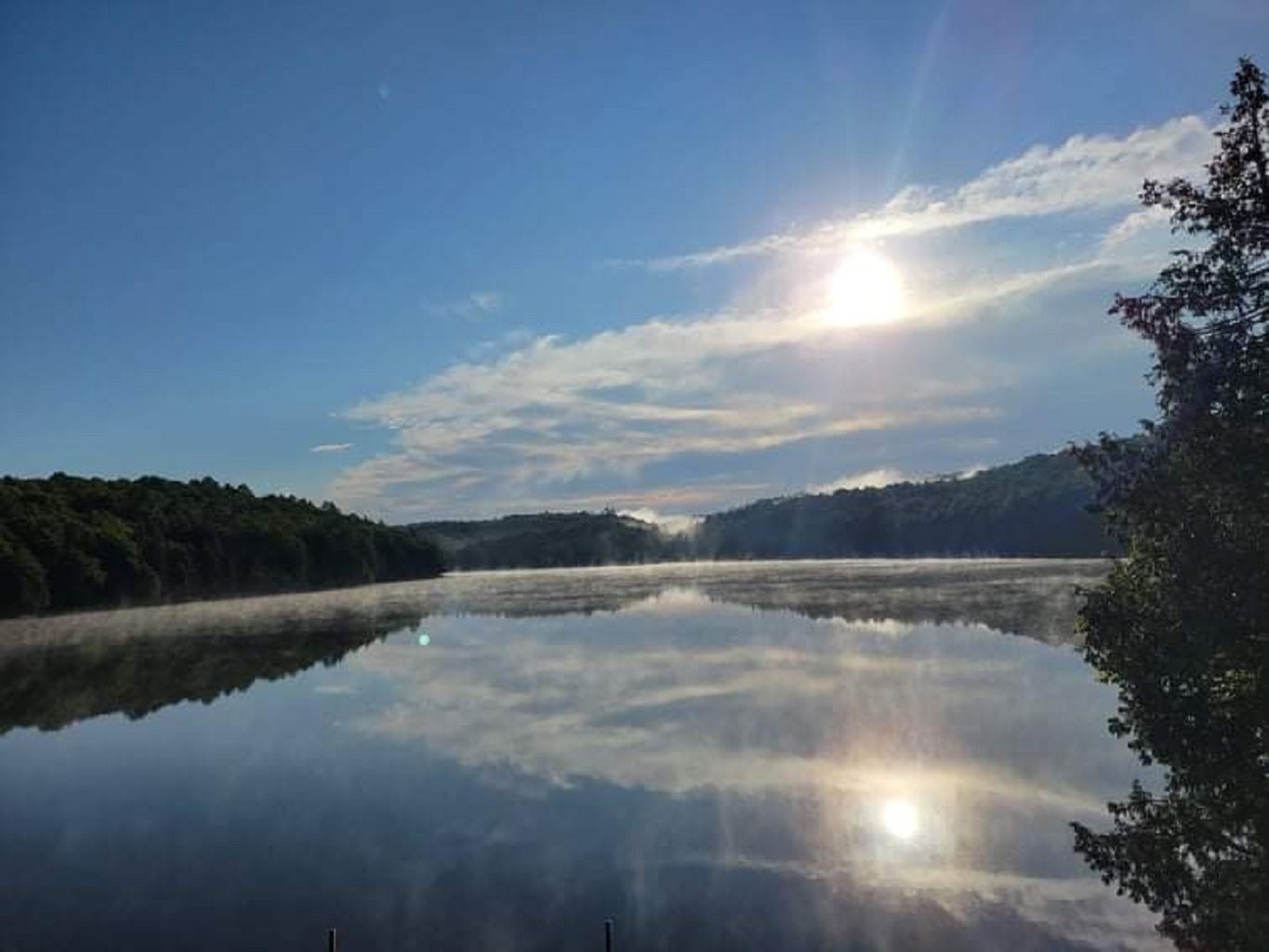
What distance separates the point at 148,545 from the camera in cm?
13488

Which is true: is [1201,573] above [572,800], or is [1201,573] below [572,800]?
above

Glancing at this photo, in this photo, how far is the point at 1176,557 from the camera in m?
19.0

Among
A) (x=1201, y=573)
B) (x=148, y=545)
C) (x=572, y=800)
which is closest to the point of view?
(x=1201, y=573)

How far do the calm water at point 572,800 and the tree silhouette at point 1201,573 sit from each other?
2226 millimetres

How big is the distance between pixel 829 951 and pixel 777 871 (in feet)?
12.5

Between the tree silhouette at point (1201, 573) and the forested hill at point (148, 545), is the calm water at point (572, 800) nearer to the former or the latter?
the tree silhouette at point (1201, 573)

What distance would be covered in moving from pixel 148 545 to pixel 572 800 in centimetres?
12882

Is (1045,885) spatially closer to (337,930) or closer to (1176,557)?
(1176,557)

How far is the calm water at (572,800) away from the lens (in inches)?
677

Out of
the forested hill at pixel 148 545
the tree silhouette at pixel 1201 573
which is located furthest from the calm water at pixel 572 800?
the forested hill at pixel 148 545

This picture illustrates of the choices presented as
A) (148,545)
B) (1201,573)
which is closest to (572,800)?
(1201,573)

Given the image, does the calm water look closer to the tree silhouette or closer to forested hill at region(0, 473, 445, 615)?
the tree silhouette

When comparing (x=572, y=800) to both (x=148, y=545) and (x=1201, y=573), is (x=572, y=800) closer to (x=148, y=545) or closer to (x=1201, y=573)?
(x=1201, y=573)

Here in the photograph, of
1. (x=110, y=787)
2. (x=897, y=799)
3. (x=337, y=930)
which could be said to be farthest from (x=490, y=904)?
(x=110, y=787)
